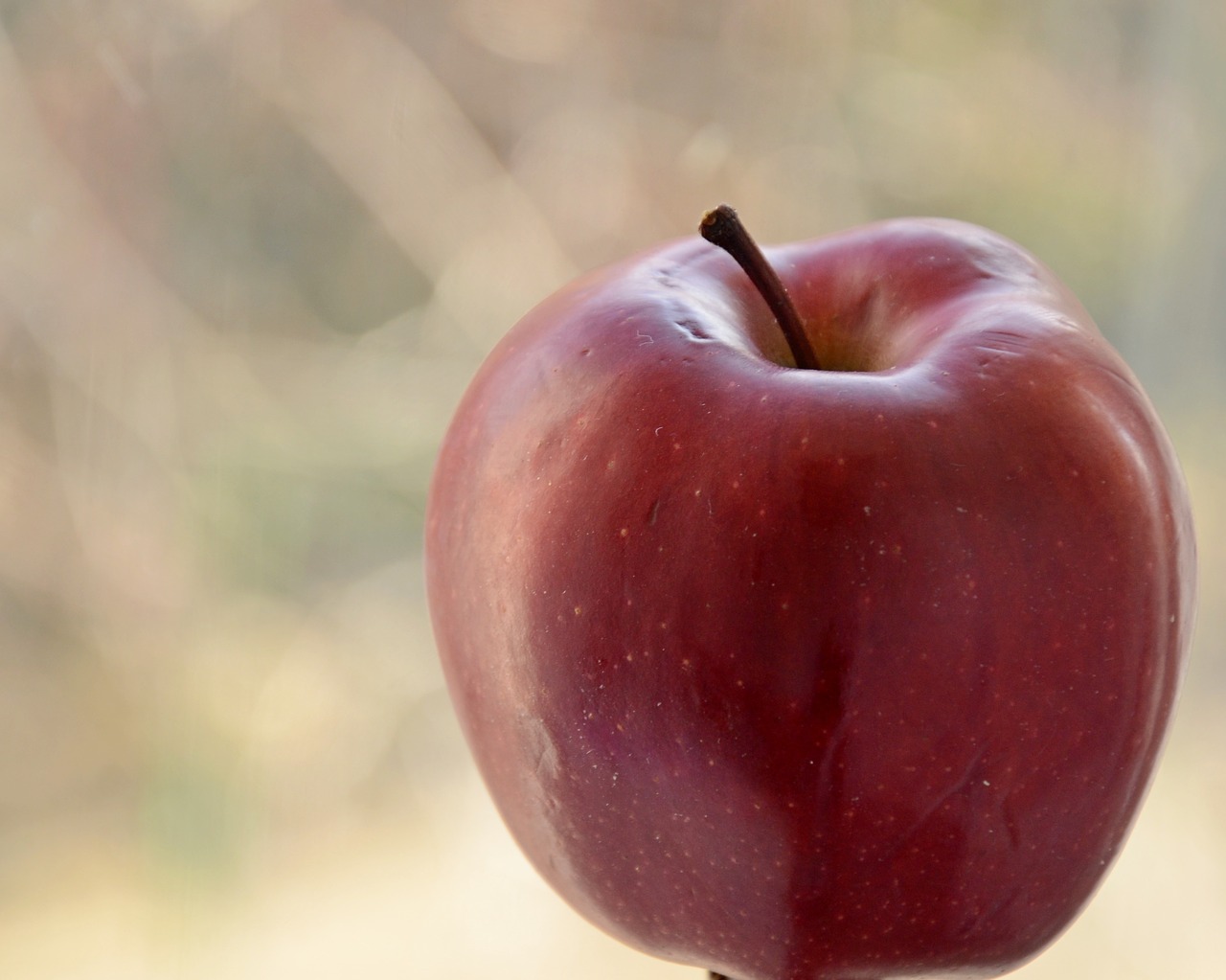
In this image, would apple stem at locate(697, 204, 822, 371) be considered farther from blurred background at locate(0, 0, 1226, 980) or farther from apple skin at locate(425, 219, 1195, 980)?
blurred background at locate(0, 0, 1226, 980)

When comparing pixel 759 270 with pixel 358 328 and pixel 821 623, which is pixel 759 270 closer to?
A: pixel 821 623

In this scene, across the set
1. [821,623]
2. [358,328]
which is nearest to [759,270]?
[821,623]

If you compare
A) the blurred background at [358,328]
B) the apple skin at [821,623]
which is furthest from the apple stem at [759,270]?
the blurred background at [358,328]

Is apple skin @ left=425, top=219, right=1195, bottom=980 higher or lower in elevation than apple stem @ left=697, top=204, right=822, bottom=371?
lower

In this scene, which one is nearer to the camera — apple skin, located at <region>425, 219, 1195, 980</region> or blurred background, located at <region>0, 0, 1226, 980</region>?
apple skin, located at <region>425, 219, 1195, 980</region>

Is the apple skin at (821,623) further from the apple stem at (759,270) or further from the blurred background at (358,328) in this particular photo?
the blurred background at (358,328)

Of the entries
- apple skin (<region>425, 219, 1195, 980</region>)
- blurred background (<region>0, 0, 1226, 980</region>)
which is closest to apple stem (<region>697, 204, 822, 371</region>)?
apple skin (<region>425, 219, 1195, 980</region>)
